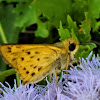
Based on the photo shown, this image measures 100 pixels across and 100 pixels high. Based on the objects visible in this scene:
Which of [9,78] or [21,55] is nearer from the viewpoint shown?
[21,55]

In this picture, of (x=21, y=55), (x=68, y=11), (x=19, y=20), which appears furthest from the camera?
(x=19, y=20)

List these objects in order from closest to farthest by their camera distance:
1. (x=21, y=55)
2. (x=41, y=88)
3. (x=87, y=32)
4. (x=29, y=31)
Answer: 1. (x=21, y=55)
2. (x=41, y=88)
3. (x=87, y=32)
4. (x=29, y=31)

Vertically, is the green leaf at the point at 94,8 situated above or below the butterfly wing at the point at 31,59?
above

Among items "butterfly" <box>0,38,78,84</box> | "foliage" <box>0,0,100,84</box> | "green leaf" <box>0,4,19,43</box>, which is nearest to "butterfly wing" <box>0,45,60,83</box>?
"butterfly" <box>0,38,78,84</box>

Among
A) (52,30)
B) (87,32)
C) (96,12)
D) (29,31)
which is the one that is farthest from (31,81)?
(29,31)

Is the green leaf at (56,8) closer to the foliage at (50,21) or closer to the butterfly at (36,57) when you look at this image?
the foliage at (50,21)

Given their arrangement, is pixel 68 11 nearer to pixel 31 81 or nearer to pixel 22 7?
pixel 22 7

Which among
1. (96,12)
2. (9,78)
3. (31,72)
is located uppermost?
(96,12)

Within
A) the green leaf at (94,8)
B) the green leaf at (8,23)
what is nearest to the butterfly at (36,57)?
the green leaf at (94,8)

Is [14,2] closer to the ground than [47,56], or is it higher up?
higher up
